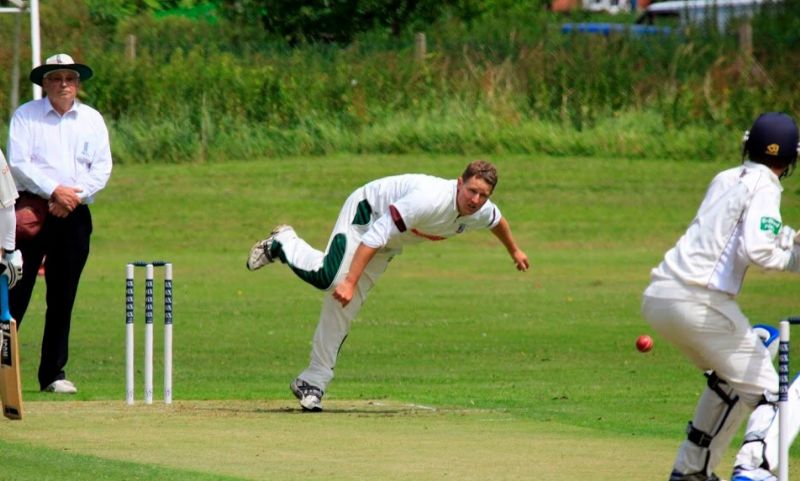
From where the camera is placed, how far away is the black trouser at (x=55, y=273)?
11828 millimetres

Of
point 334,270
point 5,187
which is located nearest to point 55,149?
point 334,270

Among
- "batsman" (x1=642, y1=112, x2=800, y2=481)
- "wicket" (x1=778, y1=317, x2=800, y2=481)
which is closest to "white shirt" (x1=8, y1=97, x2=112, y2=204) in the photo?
"batsman" (x1=642, y1=112, x2=800, y2=481)

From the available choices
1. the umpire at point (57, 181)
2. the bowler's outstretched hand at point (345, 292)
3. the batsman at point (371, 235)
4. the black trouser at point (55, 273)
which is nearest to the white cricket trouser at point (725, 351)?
the batsman at point (371, 235)

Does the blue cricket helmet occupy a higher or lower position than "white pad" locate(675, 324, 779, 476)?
higher

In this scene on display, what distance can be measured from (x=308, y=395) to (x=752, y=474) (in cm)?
407

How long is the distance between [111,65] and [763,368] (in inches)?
993

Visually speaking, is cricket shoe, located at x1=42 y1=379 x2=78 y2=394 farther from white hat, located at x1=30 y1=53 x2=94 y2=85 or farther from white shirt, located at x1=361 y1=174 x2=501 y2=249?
white shirt, located at x1=361 y1=174 x2=501 y2=249

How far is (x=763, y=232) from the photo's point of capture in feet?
23.8

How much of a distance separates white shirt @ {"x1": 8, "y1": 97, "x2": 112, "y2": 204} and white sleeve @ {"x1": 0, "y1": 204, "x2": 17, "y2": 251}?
2279 millimetres

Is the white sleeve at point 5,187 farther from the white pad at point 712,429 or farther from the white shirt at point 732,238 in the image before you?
the white pad at point 712,429

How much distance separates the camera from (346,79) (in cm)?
3184

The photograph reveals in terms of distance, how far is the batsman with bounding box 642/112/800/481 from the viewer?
7277mm

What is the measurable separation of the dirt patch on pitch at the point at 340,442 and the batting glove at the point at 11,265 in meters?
0.81

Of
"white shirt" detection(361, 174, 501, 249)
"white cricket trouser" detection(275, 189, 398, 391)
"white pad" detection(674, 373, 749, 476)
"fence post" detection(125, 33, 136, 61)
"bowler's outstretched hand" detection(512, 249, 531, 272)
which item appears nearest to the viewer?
"white pad" detection(674, 373, 749, 476)
